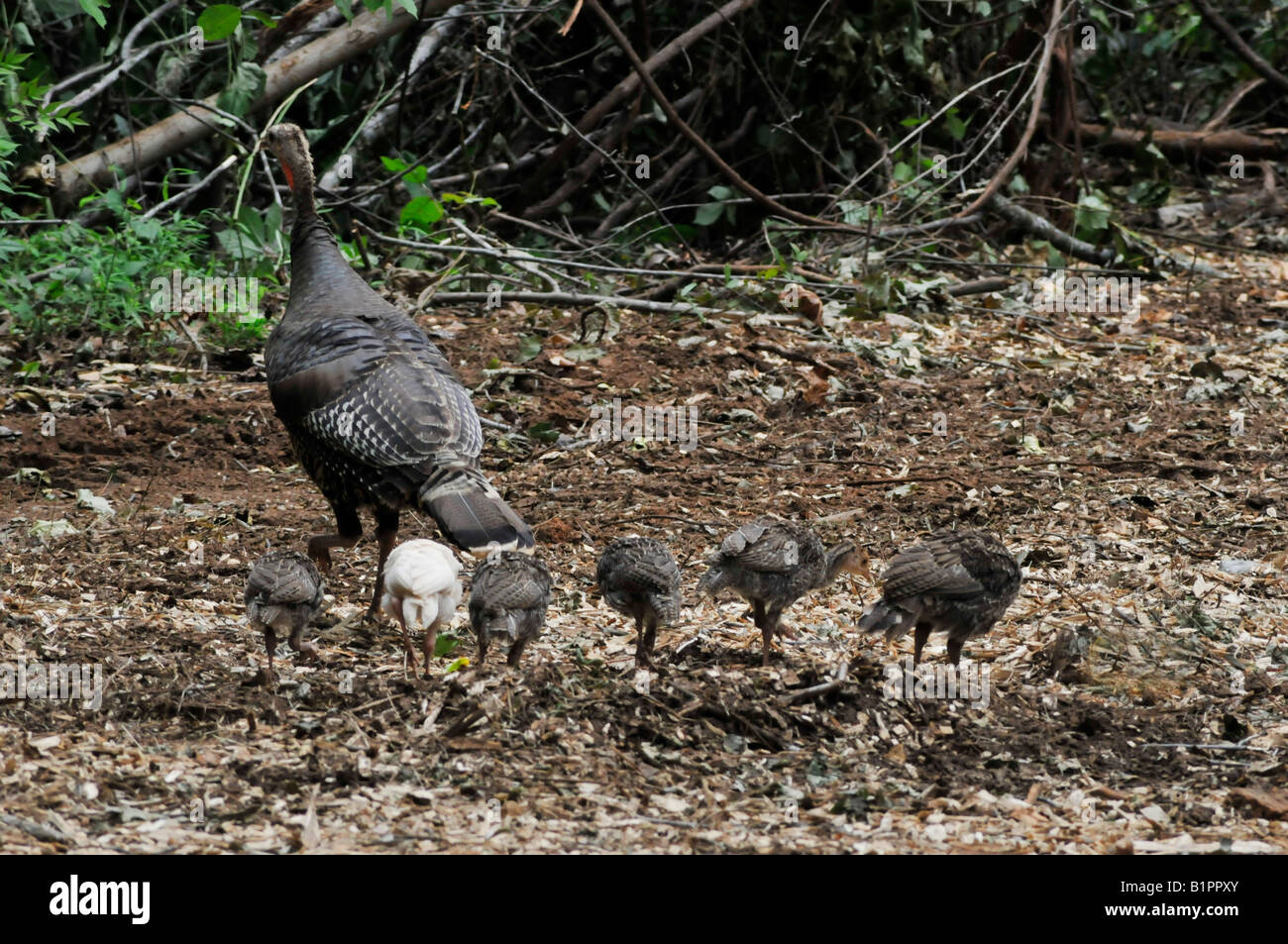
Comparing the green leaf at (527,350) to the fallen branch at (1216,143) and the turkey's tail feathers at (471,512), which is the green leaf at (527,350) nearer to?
the turkey's tail feathers at (471,512)

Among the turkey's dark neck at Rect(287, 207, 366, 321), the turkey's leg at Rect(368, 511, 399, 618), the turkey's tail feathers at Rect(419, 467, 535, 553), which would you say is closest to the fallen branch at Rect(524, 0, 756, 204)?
the turkey's dark neck at Rect(287, 207, 366, 321)

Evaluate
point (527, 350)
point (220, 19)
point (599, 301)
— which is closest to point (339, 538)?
point (220, 19)

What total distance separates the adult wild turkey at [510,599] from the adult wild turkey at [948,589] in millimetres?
1101

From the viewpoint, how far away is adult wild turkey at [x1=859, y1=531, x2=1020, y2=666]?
489 centimetres

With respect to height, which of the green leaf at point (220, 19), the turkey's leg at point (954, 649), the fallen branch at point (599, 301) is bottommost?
the turkey's leg at point (954, 649)

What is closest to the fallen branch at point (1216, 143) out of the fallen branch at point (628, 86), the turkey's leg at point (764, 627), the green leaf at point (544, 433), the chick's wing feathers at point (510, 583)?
the fallen branch at point (628, 86)

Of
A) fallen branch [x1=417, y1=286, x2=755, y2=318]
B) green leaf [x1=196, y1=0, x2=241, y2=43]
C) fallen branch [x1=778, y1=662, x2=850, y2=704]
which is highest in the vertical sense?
green leaf [x1=196, y1=0, x2=241, y2=43]

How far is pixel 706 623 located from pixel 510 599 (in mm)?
1231

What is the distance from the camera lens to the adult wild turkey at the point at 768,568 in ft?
16.4

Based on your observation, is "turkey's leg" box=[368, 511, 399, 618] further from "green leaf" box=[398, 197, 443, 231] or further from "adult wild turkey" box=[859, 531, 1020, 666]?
"green leaf" box=[398, 197, 443, 231]

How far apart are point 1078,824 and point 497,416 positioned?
4668mm

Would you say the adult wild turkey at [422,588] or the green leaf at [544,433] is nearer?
the adult wild turkey at [422,588]

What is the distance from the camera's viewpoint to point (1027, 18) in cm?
1128

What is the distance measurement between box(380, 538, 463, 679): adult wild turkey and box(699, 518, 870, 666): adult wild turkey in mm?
909
